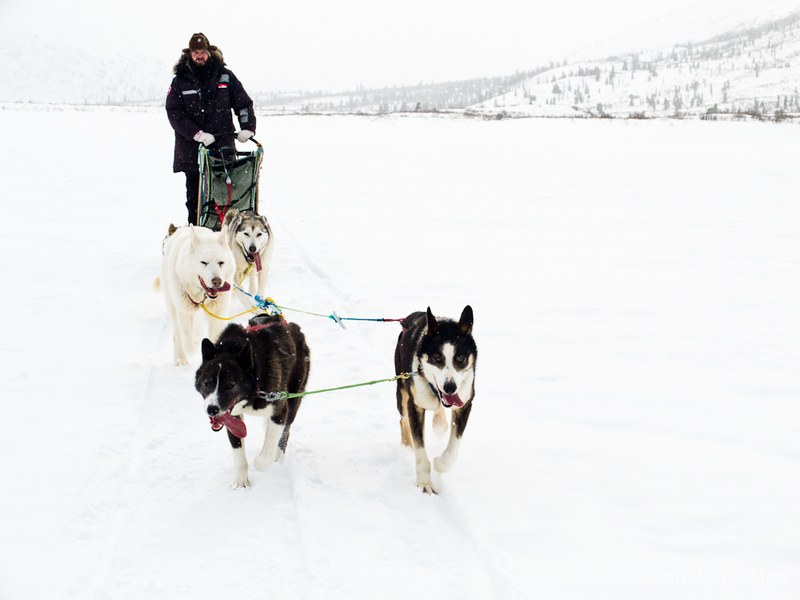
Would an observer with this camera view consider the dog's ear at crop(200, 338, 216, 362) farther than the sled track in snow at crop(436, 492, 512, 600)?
Yes

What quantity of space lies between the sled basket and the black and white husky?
3783mm

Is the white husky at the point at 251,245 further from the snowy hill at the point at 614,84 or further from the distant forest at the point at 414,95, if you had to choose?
the distant forest at the point at 414,95

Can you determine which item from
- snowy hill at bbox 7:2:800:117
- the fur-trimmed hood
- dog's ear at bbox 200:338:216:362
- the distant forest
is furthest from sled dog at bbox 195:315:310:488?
the distant forest

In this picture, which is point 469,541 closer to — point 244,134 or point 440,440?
point 440,440

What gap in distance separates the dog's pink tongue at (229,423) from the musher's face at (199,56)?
169 inches

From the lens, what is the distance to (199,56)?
5.92 metres

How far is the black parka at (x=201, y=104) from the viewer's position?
6.09m

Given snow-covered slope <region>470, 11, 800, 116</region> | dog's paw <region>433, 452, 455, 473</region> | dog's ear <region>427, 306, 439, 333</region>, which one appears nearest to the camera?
dog's ear <region>427, 306, 439, 333</region>

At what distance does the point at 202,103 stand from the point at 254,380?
4.23 m

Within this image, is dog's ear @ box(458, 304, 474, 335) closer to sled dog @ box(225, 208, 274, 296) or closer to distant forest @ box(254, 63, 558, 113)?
sled dog @ box(225, 208, 274, 296)

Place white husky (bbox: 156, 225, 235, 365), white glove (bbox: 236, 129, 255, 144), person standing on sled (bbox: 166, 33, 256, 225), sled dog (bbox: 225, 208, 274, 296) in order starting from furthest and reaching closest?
white glove (bbox: 236, 129, 255, 144), person standing on sled (bbox: 166, 33, 256, 225), sled dog (bbox: 225, 208, 274, 296), white husky (bbox: 156, 225, 235, 365)

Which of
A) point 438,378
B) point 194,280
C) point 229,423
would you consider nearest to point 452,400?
point 438,378

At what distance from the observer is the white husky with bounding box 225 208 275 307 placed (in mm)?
5797

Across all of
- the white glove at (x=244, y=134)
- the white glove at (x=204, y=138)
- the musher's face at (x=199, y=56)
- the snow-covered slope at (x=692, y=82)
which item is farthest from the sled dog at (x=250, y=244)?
the snow-covered slope at (x=692, y=82)
